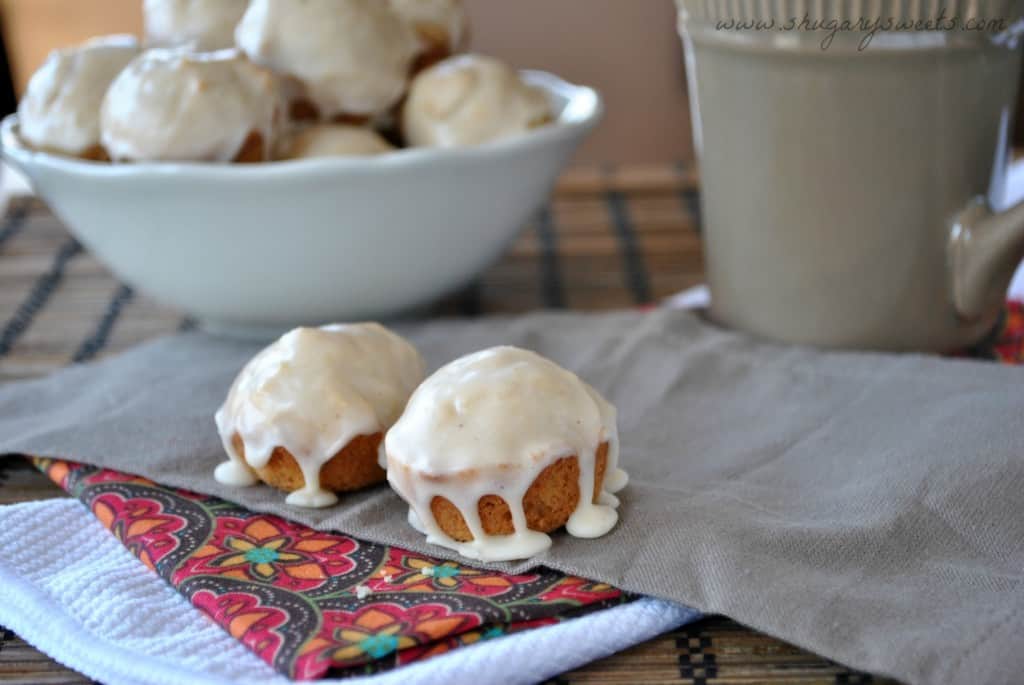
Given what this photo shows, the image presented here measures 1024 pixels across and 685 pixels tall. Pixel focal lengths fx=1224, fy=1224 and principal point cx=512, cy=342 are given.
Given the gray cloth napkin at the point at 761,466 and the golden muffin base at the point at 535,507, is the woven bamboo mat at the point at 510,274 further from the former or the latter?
the golden muffin base at the point at 535,507

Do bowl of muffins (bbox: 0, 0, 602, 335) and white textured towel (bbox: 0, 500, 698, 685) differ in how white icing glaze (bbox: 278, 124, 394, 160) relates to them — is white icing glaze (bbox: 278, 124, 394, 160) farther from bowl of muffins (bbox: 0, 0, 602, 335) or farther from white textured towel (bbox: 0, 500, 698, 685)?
white textured towel (bbox: 0, 500, 698, 685)

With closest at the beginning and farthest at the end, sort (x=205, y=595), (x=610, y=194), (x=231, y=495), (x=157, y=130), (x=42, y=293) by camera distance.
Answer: (x=205, y=595)
(x=231, y=495)
(x=157, y=130)
(x=42, y=293)
(x=610, y=194)

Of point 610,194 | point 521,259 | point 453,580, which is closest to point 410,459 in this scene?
point 453,580

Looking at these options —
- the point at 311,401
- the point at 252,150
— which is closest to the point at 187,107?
the point at 252,150

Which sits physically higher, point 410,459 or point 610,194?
point 410,459

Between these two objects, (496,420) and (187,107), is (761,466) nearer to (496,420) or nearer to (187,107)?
(496,420)

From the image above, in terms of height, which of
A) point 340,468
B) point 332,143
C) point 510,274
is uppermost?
point 332,143

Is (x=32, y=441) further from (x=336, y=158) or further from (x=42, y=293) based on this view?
(x=42, y=293)
